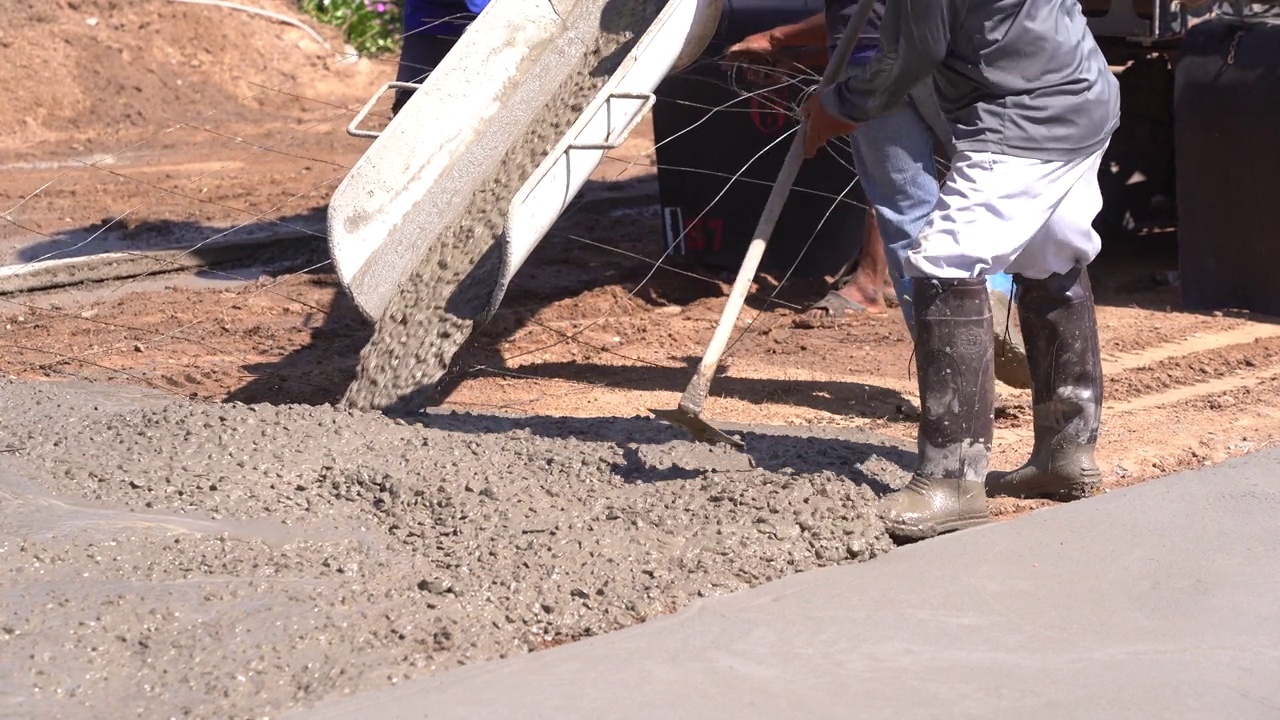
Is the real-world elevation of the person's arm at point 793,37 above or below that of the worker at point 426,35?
above

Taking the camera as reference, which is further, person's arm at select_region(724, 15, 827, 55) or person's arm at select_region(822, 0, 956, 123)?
person's arm at select_region(724, 15, 827, 55)

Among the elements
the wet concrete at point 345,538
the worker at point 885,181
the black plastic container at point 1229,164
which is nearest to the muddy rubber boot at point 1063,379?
the worker at point 885,181

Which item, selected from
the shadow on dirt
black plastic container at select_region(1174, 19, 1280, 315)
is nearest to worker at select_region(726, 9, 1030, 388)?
black plastic container at select_region(1174, 19, 1280, 315)

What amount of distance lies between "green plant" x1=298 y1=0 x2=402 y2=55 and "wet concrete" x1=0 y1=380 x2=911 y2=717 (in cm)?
986

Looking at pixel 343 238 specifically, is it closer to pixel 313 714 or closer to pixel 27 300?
pixel 313 714

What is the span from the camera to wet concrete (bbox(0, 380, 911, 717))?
2.46 metres

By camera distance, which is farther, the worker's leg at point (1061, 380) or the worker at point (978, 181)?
the worker's leg at point (1061, 380)

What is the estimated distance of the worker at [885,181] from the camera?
370 centimetres

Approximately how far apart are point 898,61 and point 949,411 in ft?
2.60

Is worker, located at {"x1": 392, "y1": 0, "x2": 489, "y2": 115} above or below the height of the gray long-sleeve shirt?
below

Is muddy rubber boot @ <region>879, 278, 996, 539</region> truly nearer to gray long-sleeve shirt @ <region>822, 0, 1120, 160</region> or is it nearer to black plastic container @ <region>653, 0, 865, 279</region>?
gray long-sleeve shirt @ <region>822, 0, 1120, 160</region>

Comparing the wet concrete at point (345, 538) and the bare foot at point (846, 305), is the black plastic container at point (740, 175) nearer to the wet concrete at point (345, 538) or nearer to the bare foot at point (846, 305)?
the bare foot at point (846, 305)

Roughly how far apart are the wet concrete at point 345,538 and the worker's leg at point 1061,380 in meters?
0.36

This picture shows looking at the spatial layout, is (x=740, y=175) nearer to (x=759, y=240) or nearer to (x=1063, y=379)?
(x=759, y=240)
